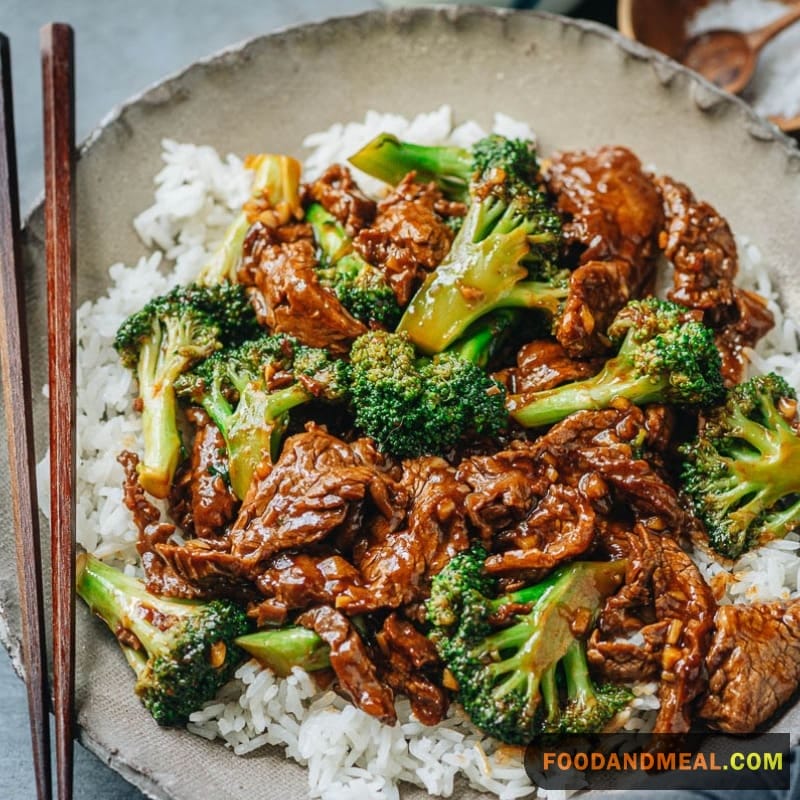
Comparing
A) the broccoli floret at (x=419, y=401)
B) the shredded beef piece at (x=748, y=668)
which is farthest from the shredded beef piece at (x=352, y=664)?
the shredded beef piece at (x=748, y=668)

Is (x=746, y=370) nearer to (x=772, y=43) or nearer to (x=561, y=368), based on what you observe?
(x=561, y=368)

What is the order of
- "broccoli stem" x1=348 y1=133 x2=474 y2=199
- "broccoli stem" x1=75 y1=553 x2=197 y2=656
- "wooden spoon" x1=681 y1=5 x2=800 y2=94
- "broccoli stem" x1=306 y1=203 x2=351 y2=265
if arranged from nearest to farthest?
"broccoli stem" x1=75 y1=553 x2=197 y2=656 < "broccoli stem" x1=306 y1=203 x2=351 y2=265 < "broccoli stem" x1=348 y1=133 x2=474 y2=199 < "wooden spoon" x1=681 y1=5 x2=800 y2=94

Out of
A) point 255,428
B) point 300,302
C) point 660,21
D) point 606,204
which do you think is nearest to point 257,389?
point 255,428

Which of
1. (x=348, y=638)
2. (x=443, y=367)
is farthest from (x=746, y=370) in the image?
(x=348, y=638)

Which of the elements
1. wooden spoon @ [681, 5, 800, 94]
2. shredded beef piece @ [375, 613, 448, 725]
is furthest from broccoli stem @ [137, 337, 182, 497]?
wooden spoon @ [681, 5, 800, 94]

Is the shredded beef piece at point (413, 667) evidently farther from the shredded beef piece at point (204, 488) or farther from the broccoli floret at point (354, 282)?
the broccoli floret at point (354, 282)

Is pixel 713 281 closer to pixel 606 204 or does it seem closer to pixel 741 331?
pixel 741 331

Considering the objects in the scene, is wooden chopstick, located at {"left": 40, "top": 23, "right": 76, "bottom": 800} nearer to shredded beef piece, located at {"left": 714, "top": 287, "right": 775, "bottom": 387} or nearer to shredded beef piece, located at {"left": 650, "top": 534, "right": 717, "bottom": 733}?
A: shredded beef piece, located at {"left": 650, "top": 534, "right": 717, "bottom": 733}
